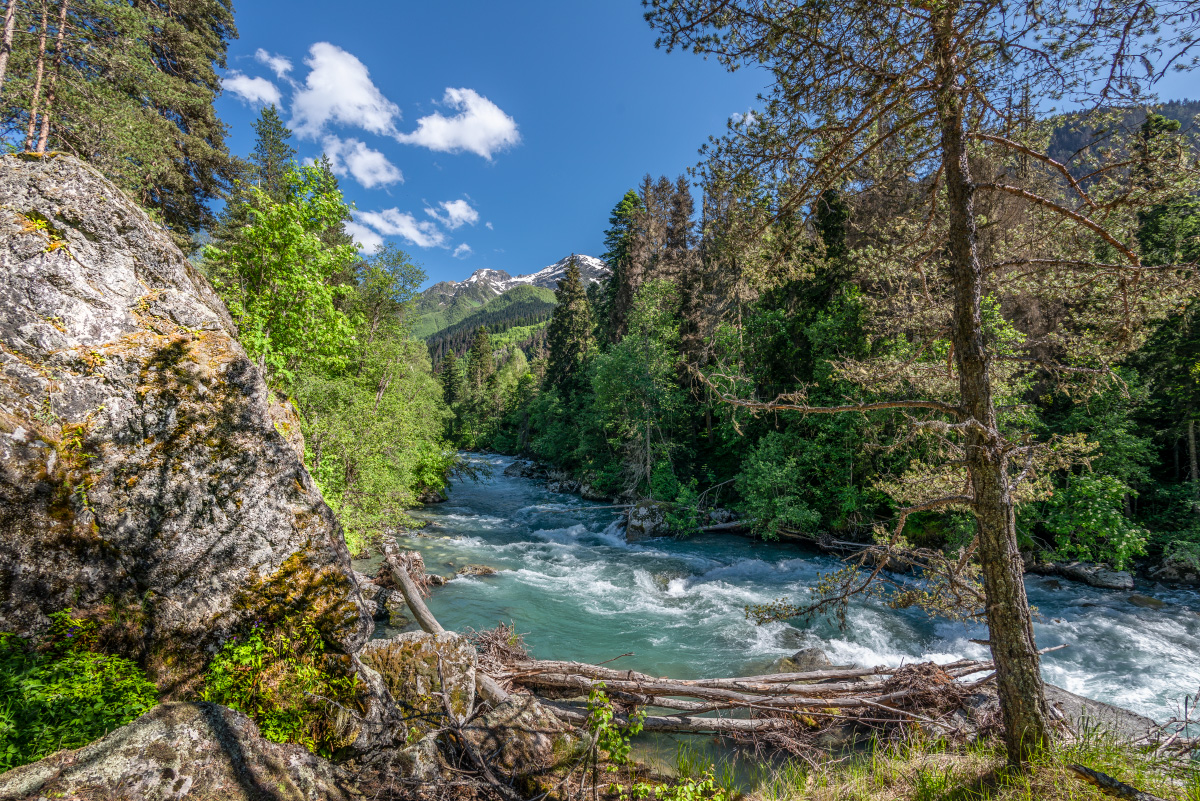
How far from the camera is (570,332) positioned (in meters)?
38.6

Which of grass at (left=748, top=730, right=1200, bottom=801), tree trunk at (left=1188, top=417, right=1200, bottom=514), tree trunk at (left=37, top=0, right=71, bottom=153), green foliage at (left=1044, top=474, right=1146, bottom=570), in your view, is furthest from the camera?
tree trunk at (left=1188, top=417, right=1200, bottom=514)

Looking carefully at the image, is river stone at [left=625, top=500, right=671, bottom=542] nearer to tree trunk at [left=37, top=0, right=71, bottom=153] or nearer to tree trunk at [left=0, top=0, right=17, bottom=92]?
tree trunk at [left=37, top=0, right=71, bottom=153]

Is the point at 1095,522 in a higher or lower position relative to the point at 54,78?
lower

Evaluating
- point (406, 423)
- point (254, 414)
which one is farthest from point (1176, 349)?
point (406, 423)

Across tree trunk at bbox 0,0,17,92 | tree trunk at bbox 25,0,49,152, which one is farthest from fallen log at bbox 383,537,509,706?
tree trunk at bbox 0,0,17,92

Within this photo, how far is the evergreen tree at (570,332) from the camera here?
1483 inches

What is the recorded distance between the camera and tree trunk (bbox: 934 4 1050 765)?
3.25 m

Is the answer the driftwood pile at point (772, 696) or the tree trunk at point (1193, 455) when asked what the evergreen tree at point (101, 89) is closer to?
the driftwood pile at point (772, 696)

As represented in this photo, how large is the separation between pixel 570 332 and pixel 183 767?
37.1 metres

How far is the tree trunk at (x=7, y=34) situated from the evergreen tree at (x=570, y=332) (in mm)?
29588

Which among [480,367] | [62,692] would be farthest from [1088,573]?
[480,367]

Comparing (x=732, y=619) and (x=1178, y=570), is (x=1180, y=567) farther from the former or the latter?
(x=732, y=619)

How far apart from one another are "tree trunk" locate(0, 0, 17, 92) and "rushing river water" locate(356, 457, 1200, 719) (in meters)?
13.0

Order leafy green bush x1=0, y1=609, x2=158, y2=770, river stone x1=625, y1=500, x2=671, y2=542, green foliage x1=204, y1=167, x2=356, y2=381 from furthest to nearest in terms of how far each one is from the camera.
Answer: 1. river stone x1=625, y1=500, x2=671, y2=542
2. green foliage x1=204, y1=167, x2=356, y2=381
3. leafy green bush x1=0, y1=609, x2=158, y2=770
